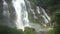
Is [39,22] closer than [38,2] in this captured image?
Yes

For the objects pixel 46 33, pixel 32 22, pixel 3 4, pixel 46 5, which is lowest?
pixel 46 33

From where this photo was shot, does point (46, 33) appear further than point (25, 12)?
No

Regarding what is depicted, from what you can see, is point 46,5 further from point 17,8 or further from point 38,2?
point 17,8

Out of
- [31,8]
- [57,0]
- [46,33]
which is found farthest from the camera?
[31,8]

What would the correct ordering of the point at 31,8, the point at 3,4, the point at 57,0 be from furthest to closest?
the point at 31,8 < the point at 57,0 < the point at 3,4

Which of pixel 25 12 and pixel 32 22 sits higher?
pixel 25 12

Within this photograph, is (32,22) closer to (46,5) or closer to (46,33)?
(46,5)

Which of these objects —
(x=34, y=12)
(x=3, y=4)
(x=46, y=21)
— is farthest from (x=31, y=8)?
(x=3, y=4)

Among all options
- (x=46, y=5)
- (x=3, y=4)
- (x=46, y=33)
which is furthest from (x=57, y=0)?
(x=46, y=33)

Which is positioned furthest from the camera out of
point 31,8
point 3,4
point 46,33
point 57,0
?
point 31,8
